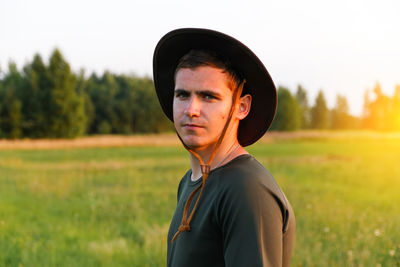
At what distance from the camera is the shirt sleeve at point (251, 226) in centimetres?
154

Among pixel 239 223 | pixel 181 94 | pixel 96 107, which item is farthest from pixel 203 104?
pixel 96 107

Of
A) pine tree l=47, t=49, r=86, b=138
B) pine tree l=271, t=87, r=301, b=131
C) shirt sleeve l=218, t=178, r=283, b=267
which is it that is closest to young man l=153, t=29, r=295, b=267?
shirt sleeve l=218, t=178, r=283, b=267

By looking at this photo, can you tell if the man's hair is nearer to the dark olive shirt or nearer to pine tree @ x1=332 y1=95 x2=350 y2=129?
the dark olive shirt

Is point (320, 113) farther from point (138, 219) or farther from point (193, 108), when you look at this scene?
point (193, 108)

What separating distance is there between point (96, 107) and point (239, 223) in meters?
67.3

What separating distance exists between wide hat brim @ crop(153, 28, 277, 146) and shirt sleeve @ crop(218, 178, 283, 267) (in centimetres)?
65

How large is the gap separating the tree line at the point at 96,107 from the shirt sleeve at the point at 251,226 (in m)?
51.3

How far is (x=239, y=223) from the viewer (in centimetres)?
156

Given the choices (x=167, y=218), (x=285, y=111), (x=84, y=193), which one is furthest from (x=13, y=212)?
(x=285, y=111)

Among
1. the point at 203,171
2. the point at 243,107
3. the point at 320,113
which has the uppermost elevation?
the point at 320,113

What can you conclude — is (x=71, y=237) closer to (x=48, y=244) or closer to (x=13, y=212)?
(x=48, y=244)

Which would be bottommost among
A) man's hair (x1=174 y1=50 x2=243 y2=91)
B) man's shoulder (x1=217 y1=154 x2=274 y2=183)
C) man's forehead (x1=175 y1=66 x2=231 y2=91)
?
man's shoulder (x1=217 y1=154 x2=274 y2=183)

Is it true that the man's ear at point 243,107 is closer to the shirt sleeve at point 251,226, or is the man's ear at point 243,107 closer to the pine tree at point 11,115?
the shirt sleeve at point 251,226

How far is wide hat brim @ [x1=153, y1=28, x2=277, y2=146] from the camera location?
188cm
